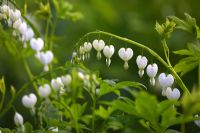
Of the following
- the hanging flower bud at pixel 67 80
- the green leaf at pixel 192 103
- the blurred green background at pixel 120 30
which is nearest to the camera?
the green leaf at pixel 192 103

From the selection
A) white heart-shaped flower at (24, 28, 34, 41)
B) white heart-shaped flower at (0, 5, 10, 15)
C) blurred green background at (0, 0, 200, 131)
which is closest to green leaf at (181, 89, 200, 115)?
white heart-shaped flower at (24, 28, 34, 41)

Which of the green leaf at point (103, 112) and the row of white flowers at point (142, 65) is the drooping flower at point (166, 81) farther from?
the green leaf at point (103, 112)

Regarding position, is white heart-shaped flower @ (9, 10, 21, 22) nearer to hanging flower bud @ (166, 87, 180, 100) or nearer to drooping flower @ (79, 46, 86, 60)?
drooping flower @ (79, 46, 86, 60)

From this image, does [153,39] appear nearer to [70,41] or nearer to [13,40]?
[70,41]

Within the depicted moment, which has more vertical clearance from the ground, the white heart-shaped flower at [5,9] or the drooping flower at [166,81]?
the white heart-shaped flower at [5,9]

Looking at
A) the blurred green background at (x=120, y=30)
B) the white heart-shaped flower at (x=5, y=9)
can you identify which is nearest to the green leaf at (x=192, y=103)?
the white heart-shaped flower at (x=5, y=9)

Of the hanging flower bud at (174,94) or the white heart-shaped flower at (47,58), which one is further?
the hanging flower bud at (174,94)

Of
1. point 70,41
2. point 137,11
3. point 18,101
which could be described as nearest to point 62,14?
point 18,101

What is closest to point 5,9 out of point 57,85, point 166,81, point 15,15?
point 15,15
